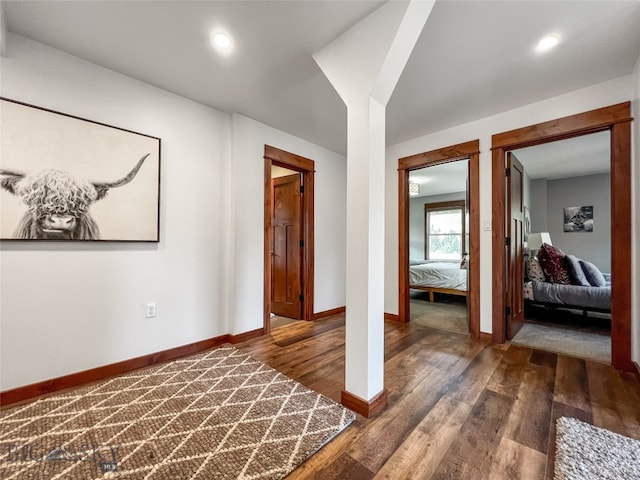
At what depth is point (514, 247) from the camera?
2.93 meters

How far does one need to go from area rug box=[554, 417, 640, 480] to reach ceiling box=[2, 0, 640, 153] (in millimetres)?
2353

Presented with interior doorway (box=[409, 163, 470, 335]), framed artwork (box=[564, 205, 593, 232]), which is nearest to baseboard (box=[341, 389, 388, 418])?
interior doorway (box=[409, 163, 470, 335])

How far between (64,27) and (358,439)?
303 centimetres

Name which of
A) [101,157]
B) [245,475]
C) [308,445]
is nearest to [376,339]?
[308,445]

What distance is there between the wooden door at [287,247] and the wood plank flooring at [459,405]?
0.97 metres

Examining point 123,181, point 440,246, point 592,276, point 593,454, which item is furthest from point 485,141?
point 440,246

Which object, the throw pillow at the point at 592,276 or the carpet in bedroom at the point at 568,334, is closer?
the carpet in bedroom at the point at 568,334

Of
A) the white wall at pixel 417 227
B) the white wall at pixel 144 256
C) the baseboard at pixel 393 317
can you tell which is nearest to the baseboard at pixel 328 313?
the baseboard at pixel 393 317

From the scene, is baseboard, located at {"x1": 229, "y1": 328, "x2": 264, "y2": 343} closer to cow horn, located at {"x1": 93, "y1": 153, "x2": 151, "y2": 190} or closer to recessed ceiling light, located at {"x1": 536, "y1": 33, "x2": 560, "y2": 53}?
cow horn, located at {"x1": 93, "y1": 153, "x2": 151, "y2": 190}

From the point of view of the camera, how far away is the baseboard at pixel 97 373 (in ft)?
5.54

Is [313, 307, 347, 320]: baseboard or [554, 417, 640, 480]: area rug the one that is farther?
[313, 307, 347, 320]: baseboard

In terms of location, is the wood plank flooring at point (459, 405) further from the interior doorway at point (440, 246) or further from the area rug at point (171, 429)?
the interior doorway at point (440, 246)

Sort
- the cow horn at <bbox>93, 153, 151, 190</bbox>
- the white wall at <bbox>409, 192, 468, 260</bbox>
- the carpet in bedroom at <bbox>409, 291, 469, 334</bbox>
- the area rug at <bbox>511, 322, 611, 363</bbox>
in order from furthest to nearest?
the white wall at <bbox>409, 192, 468, 260</bbox> < the carpet in bedroom at <bbox>409, 291, 469, 334</bbox> < the area rug at <bbox>511, 322, 611, 363</bbox> < the cow horn at <bbox>93, 153, 151, 190</bbox>

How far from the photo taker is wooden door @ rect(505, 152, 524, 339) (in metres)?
2.80
